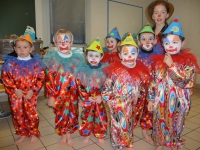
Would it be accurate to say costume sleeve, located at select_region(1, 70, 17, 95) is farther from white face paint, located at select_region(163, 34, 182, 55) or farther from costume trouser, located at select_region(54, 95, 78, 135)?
white face paint, located at select_region(163, 34, 182, 55)

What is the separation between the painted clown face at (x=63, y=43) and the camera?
5.84 feet

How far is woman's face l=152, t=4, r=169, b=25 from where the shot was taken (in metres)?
1.94

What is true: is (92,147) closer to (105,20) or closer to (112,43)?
(112,43)

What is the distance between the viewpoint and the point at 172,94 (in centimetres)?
152

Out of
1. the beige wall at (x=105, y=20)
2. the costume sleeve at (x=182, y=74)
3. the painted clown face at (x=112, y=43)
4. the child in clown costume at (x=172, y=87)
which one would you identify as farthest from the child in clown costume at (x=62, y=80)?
the beige wall at (x=105, y=20)

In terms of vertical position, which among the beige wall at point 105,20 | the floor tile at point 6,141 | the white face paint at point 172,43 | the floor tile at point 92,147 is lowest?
the floor tile at point 92,147

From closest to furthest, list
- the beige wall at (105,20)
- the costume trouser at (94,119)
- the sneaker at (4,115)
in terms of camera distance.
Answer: the costume trouser at (94,119)
the sneaker at (4,115)
the beige wall at (105,20)

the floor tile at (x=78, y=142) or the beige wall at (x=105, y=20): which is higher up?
the beige wall at (x=105, y=20)

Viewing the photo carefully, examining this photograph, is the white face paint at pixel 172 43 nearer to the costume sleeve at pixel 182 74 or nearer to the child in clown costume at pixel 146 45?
the costume sleeve at pixel 182 74

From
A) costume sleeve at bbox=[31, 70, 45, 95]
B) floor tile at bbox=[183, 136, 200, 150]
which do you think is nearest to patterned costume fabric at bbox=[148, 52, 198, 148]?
floor tile at bbox=[183, 136, 200, 150]

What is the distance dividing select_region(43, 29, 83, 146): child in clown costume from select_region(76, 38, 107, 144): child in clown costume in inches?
4.2

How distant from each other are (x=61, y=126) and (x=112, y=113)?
2.06 ft

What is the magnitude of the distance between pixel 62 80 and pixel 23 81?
0.45 m

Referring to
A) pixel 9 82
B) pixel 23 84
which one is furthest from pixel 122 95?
pixel 9 82
